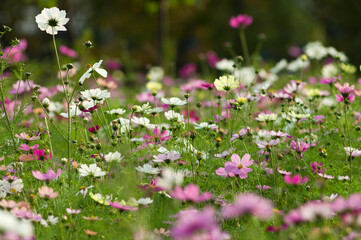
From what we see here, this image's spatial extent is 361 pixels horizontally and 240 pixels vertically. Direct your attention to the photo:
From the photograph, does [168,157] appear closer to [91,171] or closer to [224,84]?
[91,171]

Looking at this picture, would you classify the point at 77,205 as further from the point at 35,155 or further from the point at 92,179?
the point at 35,155

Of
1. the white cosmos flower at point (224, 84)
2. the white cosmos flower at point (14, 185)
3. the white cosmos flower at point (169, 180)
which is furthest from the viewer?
the white cosmos flower at point (224, 84)

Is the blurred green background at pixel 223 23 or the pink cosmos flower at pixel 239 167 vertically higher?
the blurred green background at pixel 223 23

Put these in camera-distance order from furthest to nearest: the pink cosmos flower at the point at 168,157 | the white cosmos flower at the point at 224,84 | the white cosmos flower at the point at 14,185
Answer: the white cosmos flower at the point at 224,84 < the pink cosmos flower at the point at 168,157 < the white cosmos flower at the point at 14,185

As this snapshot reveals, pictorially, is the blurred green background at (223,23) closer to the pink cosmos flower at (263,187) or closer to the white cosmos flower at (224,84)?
the white cosmos flower at (224,84)

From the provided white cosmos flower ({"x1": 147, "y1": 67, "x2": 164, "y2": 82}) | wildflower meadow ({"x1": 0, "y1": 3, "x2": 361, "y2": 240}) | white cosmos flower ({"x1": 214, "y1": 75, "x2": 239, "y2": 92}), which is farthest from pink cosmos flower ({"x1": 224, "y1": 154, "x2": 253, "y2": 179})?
white cosmos flower ({"x1": 147, "y1": 67, "x2": 164, "y2": 82})

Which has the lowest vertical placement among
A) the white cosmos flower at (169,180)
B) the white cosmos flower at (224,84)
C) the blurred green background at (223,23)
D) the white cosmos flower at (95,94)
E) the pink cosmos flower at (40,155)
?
the white cosmos flower at (169,180)

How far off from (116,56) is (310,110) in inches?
394

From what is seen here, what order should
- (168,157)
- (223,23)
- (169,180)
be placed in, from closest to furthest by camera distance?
(169,180), (168,157), (223,23)

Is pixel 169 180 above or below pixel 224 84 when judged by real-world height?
below

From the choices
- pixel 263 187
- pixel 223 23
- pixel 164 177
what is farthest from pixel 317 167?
pixel 223 23

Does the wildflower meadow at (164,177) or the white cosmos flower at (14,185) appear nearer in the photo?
the wildflower meadow at (164,177)

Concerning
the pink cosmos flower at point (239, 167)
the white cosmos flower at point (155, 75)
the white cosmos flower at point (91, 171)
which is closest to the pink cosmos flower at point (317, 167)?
the pink cosmos flower at point (239, 167)

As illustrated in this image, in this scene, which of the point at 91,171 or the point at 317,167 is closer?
the point at 91,171
